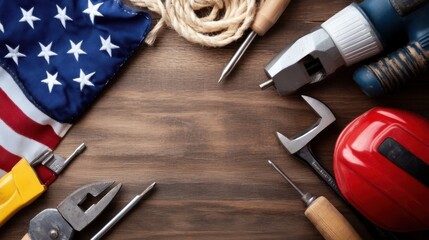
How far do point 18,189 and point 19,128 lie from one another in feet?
0.35

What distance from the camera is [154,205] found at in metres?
0.93

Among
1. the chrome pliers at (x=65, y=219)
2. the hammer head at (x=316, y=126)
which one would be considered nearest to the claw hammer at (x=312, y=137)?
the hammer head at (x=316, y=126)

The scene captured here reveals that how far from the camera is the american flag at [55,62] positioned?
0.91m

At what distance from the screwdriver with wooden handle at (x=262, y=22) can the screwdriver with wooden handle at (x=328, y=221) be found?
10.7 inches

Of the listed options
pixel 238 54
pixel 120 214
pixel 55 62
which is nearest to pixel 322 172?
pixel 238 54

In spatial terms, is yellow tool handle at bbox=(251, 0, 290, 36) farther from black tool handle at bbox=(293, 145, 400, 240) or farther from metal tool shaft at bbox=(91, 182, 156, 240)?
metal tool shaft at bbox=(91, 182, 156, 240)

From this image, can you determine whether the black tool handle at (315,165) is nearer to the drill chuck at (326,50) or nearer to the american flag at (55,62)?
the drill chuck at (326,50)

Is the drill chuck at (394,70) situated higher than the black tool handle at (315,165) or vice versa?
the drill chuck at (394,70)

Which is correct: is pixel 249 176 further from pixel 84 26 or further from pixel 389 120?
pixel 84 26

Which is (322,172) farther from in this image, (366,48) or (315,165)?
(366,48)

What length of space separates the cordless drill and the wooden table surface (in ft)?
0.22

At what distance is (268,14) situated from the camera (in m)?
0.88

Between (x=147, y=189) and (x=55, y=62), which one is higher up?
(x=55, y=62)

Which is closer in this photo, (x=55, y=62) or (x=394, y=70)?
(x=394, y=70)
